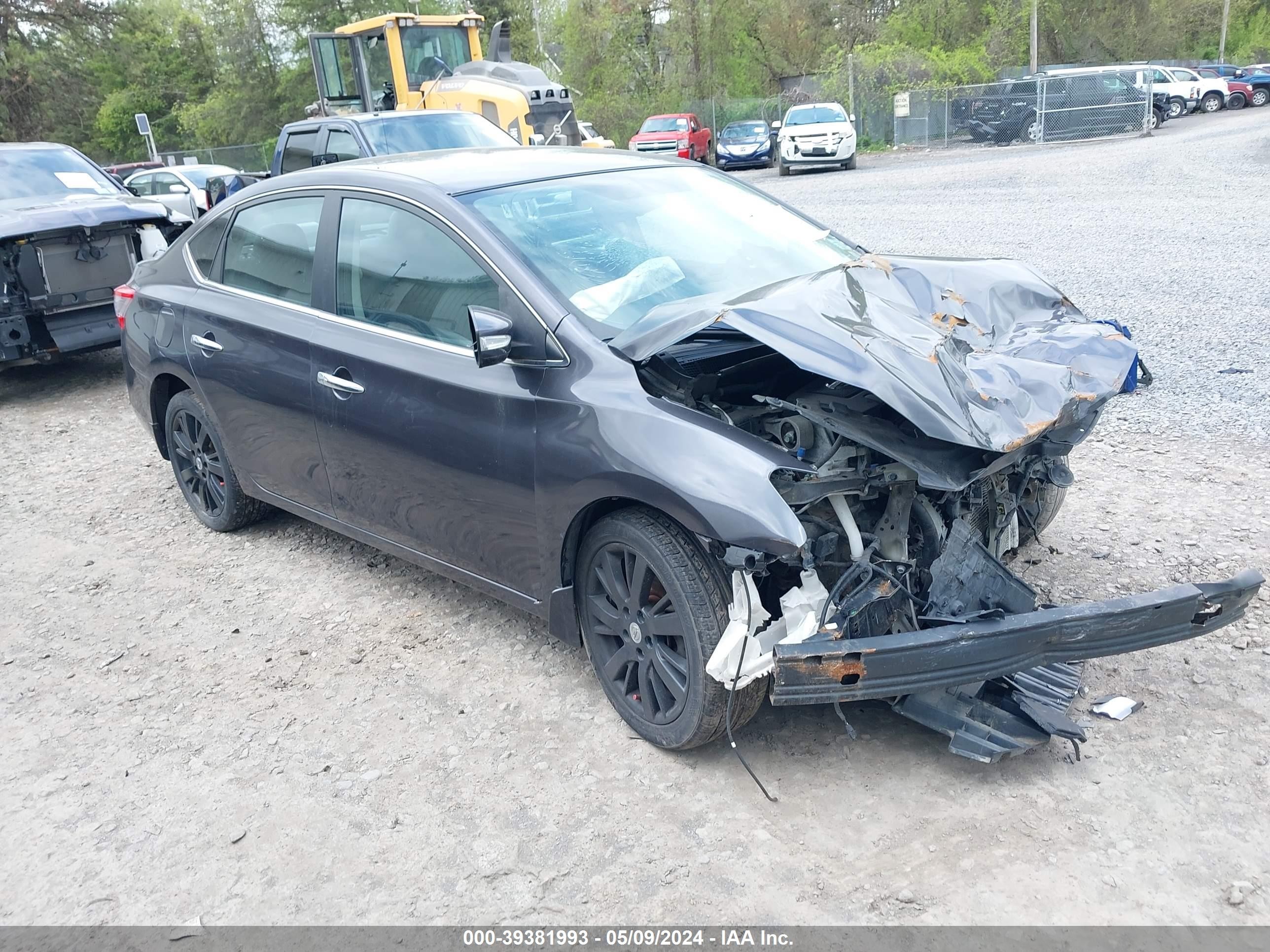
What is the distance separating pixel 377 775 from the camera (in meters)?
3.35

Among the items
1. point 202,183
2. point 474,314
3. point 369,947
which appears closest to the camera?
point 369,947

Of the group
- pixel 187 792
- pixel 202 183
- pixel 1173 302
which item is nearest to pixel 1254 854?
pixel 187 792

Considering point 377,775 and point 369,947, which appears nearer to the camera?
point 369,947

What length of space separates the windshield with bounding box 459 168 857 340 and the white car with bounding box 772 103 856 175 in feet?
72.8

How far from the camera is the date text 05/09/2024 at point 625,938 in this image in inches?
102

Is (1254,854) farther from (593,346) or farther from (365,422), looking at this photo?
(365,422)

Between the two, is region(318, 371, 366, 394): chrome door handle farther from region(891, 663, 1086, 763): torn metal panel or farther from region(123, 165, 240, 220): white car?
region(123, 165, 240, 220): white car

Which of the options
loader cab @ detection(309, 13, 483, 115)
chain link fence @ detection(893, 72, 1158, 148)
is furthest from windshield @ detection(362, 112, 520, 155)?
chain link fence @ detection(893, 72, 1158, 148)

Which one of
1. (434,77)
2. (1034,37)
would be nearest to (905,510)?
(434,77)

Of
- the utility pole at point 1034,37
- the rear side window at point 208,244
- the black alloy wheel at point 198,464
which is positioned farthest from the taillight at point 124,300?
the utility pole at point 1034,37

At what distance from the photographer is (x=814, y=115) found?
84.3 ft

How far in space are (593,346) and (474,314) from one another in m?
0.39

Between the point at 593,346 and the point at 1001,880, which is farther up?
the point at 593,346

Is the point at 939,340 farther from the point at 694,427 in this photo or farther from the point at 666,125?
the point at 666,125
